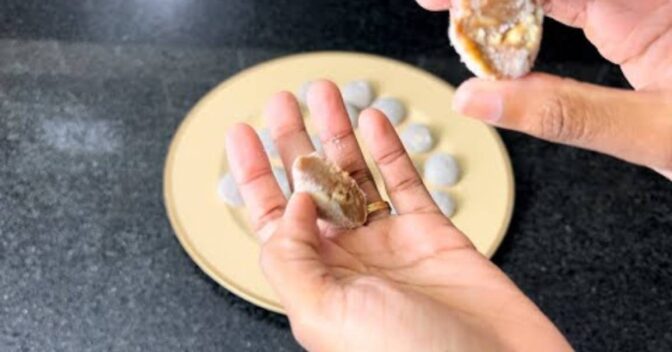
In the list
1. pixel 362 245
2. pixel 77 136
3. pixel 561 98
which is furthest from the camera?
pixel 77 136

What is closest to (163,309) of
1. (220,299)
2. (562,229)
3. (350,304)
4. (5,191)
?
(220,299)

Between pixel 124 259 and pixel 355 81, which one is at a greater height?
pixel 355 81

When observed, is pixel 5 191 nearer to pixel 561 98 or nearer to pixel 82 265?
pixel 82 265

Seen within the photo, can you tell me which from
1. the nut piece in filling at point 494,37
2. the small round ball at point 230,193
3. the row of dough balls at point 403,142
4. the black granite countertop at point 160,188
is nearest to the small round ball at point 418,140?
the row of dough balls at point 403,142

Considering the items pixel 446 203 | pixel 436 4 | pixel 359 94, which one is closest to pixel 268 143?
pixel 359 94

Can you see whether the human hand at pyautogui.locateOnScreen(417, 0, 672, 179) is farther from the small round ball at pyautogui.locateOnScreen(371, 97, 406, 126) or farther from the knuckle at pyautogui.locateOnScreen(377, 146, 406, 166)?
the small round ball at pyautogui.locateOnScreen(371, 97, 406, 126)

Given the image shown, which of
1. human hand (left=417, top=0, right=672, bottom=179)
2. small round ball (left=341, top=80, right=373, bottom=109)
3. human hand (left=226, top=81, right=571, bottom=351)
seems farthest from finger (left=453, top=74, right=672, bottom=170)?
small round ball (left=341, top=80, right=373, bottom=109)

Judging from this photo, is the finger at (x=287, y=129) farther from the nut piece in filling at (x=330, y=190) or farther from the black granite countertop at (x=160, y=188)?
the black granite countertop at (x=160, y=188)
